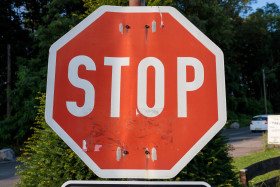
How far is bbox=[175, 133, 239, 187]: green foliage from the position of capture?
2.27m

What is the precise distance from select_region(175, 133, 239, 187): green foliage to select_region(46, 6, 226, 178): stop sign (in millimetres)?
995

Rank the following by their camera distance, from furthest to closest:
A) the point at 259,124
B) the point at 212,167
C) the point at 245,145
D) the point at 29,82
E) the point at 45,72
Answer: the point at 259,124, the point at 45,72, the point at 29,82, the point at 245,145, the point at 212,167

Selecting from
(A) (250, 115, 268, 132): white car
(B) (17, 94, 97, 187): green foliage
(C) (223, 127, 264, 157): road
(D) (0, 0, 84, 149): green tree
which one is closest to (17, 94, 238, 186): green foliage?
(B) (17, 94, 97, 187): green foliage

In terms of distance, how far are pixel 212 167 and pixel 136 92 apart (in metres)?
1.35

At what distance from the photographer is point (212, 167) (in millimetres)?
2369

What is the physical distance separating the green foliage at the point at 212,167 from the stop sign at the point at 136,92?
3.26 ft

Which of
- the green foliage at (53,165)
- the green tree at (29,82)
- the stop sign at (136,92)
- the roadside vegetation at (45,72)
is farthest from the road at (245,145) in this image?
the green tree at (29,82)

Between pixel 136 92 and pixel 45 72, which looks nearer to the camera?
pixel 136 92

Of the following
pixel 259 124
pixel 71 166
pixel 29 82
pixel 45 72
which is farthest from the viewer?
pixel 259 124

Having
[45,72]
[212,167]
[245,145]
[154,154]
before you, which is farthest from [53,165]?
[45,72]

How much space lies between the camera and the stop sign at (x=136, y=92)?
1289 mm

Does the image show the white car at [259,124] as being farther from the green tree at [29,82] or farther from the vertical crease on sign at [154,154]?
the vertical crease on sign at [154,154]

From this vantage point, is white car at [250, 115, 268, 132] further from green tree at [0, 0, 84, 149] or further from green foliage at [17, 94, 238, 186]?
green foliage at [17, 94, 238, 186]

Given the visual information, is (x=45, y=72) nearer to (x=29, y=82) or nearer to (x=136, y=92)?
(x=29, y=82)
